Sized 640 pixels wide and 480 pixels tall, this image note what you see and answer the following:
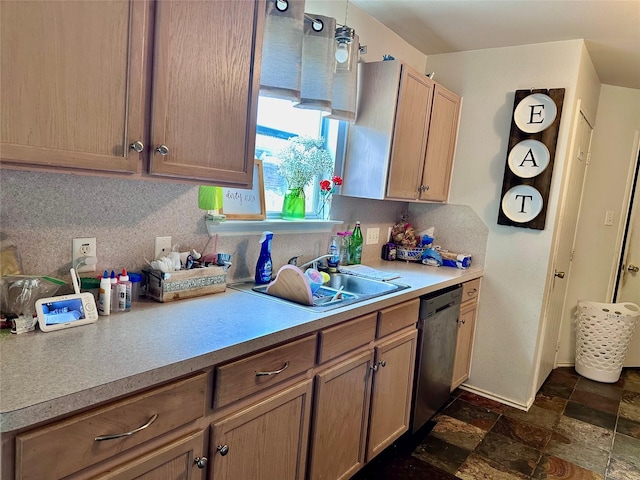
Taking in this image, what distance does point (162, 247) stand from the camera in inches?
65.8

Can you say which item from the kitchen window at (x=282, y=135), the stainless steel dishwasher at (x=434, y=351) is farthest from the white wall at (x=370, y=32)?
the stainless steel dishwasher at (x=434, y=351)

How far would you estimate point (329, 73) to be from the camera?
2.07 metres

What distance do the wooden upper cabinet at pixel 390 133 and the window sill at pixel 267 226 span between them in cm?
31

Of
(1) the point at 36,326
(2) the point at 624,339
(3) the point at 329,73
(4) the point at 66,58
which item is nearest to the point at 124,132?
(4) the point at 66,58

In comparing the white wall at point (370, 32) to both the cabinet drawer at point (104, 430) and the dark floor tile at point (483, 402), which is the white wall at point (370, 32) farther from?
the dark floor tile at point (483, 402)

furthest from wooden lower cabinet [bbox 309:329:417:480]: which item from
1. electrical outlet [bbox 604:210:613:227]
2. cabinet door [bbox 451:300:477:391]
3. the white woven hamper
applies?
electrical outlet [bbox 604:210:613:227]

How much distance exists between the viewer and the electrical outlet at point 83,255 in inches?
54.8

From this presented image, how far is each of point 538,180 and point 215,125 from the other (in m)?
2.18

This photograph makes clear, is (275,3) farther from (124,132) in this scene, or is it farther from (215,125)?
(124,132)

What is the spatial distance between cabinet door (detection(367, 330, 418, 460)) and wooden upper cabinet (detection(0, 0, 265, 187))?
1097 mm

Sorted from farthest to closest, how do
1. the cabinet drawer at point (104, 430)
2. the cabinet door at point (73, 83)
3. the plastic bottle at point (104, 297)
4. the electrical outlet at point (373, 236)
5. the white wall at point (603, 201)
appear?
the white wall at point (603, 201) < the electrical outlet at point (373, 236) < the plastic bottle at point (104, 297) < the cabinet door at point (73, 83) < the cabinet drawer at point (104, 430)

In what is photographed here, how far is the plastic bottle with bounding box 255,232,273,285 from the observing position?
1979 millimetres

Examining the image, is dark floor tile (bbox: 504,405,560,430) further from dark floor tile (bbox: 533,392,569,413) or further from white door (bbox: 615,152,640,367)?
white door (bbox: 615,152,640,367)

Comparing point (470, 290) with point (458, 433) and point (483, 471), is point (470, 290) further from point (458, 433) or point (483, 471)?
point (483, 471)
